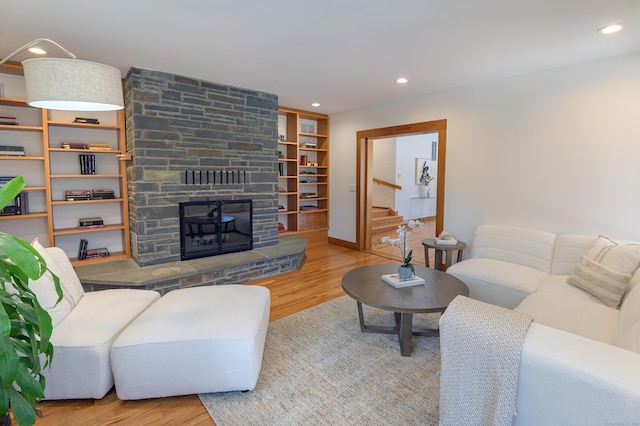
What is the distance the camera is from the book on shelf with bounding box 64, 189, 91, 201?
3.61 m

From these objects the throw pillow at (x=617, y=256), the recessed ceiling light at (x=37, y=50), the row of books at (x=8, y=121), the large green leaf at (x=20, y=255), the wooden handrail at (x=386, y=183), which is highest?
the recessed ceiling light at (x=37, y=50)

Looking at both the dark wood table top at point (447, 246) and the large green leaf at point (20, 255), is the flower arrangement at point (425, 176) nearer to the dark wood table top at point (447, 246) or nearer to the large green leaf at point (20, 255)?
the dark wood table top at point (447, 246)

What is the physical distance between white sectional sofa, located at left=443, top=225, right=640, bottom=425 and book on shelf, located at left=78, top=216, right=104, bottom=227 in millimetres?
4047

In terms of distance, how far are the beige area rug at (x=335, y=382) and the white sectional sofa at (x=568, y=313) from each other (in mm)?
771

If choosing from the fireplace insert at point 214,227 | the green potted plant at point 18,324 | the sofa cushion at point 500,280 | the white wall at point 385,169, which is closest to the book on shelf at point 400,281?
the sofa cushion at point 500,280

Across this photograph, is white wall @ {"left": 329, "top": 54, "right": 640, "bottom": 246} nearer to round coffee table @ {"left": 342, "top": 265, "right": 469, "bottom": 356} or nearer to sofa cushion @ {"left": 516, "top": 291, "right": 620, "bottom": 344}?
sofa cushion @ {"left": 516, "top": 291, "right": 620, "bottom": 344}

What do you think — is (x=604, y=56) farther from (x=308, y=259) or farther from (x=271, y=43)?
(x=308, y=259)

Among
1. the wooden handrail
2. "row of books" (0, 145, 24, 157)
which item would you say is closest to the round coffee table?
"row of books" (0, 145, 24, 157)

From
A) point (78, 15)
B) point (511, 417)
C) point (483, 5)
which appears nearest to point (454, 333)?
point (511, 417)

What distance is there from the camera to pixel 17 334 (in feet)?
4.20

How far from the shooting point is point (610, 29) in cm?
246

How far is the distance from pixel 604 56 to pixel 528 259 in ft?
6.74

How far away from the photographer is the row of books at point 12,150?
3.28 m

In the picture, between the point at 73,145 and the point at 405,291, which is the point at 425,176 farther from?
the point at 73,145
